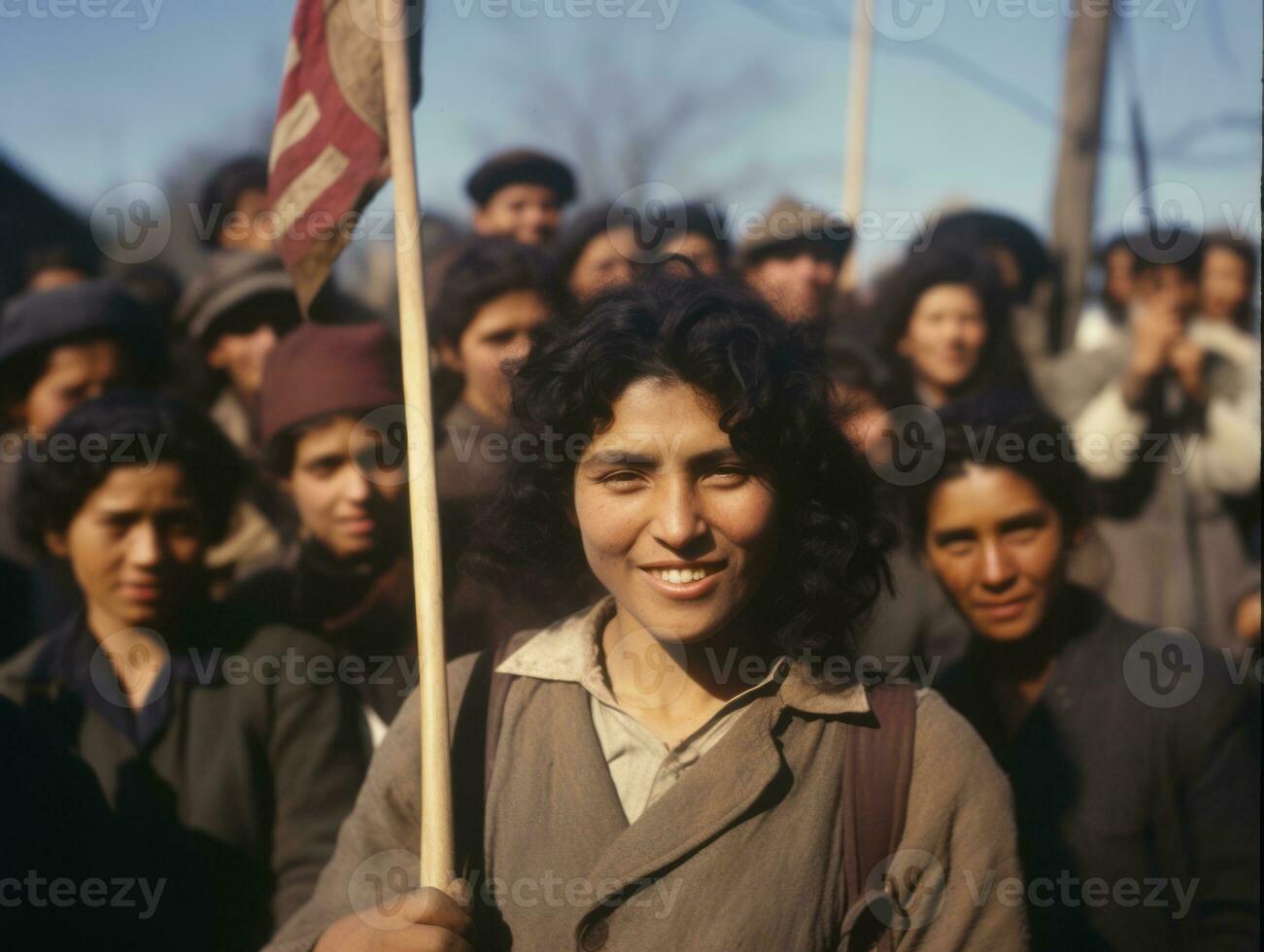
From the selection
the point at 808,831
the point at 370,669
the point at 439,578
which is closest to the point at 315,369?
the point at 370,669

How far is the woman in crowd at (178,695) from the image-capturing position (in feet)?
8.76

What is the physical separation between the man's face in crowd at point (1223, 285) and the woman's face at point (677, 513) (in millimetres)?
3756

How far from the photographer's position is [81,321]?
3.85 metres

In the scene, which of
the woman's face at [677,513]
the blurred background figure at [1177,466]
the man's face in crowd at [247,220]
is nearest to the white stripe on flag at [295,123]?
the woman's face at [677,513]

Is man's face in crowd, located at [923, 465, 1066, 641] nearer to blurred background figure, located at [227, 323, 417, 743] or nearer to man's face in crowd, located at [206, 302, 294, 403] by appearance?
blurred background figure, located at [227, 323, 417, 743]

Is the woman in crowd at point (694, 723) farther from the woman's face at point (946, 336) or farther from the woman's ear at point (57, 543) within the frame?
the woman's face at point (946, 336)

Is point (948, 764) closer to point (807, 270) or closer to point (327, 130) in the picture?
point (327, 130)

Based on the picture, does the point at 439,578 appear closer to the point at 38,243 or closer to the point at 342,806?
the point at 342,806

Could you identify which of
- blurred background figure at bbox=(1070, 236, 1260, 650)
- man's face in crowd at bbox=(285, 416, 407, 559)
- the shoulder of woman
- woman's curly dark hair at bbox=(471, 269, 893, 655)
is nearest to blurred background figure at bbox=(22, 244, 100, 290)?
man's face in crowd at bbox=(285, 416, 407, 559)

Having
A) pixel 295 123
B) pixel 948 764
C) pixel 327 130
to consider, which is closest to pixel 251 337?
pixel 295 123

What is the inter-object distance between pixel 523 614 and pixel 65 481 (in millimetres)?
1210

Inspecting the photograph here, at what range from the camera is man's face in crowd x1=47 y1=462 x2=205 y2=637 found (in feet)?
9.43

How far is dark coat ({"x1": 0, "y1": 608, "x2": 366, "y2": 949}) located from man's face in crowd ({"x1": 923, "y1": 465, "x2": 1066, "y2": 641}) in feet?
4.71

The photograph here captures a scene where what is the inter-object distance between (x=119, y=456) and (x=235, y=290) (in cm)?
127
